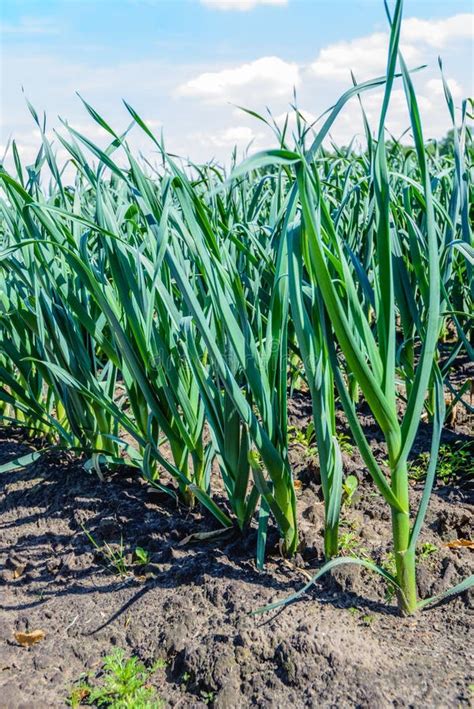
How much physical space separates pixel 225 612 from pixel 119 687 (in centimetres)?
24

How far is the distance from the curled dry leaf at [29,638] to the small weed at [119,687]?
17 centimetres

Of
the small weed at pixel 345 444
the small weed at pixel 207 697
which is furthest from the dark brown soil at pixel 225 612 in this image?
the small weed at pixel 345 444

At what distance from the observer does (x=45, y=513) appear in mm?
1895

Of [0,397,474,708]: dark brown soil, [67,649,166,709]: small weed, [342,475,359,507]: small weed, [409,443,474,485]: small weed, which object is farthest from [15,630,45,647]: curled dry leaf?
[409,443,474,485]: small weed

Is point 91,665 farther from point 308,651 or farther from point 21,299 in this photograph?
point 21,299

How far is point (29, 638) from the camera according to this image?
4.68ft

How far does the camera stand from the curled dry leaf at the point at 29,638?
142 centimetres

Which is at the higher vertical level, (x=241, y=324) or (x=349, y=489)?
(x=241, y=324)

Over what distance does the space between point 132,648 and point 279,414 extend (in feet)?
1.80

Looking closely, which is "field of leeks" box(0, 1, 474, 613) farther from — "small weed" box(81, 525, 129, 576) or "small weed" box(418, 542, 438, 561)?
"small weed" box(81, 525, 129, 576)

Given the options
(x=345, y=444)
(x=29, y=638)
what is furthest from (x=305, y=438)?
(x=29, y=638)

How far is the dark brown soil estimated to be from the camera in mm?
1176

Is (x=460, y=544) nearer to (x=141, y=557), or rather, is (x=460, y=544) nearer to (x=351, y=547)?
(x=351, y=547)

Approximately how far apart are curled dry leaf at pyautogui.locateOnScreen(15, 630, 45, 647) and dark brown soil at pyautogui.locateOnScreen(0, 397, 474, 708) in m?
0.01
